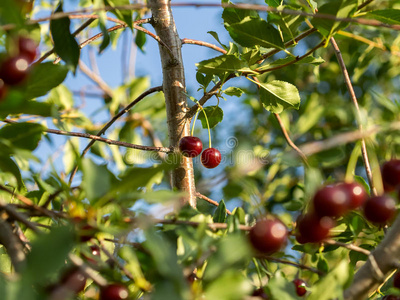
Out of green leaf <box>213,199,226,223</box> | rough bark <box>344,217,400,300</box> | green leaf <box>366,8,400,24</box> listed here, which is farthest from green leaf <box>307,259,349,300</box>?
green leaf <box>366,8,400,24</box>

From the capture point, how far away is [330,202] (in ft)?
2.10

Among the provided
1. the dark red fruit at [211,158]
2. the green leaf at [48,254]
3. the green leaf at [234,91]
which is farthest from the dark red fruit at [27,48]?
the dark red fruit at [211,158]

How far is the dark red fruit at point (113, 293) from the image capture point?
1.81 feet

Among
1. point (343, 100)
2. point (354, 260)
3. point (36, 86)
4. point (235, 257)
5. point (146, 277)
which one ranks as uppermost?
point (36, 86)

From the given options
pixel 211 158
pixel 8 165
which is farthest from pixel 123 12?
pixel 211 158

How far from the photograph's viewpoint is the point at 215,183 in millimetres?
577

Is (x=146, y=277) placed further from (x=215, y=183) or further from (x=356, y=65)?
(x=356, y=65)

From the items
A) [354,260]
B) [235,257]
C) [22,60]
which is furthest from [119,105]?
[235,257]

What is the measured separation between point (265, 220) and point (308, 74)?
2744mm

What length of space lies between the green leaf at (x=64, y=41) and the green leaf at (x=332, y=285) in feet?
1.94

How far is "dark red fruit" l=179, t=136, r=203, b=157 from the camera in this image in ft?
3.75

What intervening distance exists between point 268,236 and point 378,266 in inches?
6.1

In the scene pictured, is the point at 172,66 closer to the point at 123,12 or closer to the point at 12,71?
the point at 123,12

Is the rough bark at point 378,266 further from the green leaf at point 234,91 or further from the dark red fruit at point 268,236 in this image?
the green leaf at point 234,91
